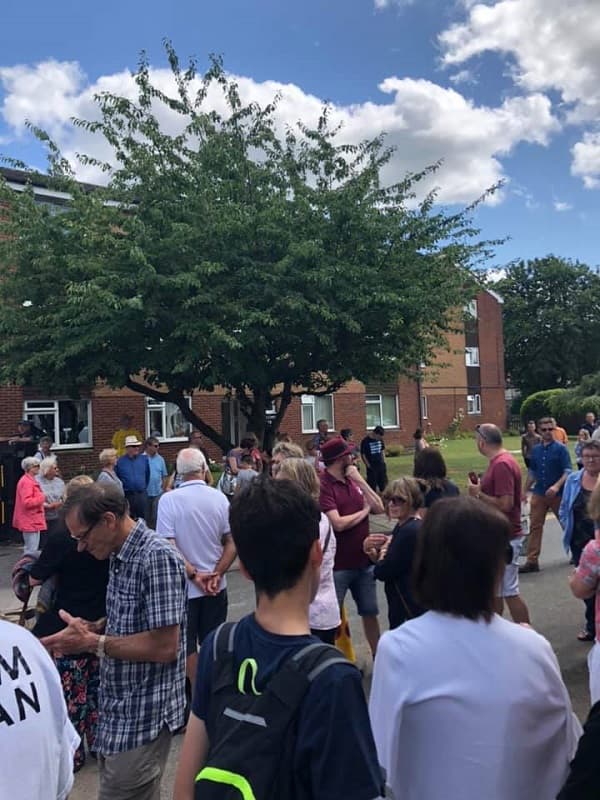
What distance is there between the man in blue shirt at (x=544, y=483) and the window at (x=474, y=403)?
2934 cm

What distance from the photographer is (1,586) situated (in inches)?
323

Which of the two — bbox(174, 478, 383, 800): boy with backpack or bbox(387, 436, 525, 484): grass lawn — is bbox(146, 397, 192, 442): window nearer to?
bbox(387, 436, 525, 484): grass lawn

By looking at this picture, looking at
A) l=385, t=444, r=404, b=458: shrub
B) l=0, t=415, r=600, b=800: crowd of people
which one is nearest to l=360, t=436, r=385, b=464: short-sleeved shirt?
l=0, t=415, r=600, b=800: crowd of people

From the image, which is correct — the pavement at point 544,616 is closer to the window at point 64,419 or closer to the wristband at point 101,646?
the wristband at point 101,646

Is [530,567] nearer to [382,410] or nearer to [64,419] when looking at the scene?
[64,419]

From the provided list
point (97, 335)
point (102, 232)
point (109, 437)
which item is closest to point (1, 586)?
point (97, 335)

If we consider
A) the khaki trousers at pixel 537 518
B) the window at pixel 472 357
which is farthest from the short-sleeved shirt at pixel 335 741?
the window at pixel 472 357

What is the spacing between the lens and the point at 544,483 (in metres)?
7.61

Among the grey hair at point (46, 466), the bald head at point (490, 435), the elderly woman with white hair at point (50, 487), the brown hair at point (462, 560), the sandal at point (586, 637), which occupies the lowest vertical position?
the sandal at point (586, 637)

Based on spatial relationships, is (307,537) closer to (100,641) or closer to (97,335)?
(100,641)

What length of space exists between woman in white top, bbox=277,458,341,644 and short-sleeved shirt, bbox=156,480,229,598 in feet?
1.90

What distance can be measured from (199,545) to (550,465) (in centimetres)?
502

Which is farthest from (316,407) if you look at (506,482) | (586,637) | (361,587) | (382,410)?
(361,587)

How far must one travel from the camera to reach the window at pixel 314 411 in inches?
1025
